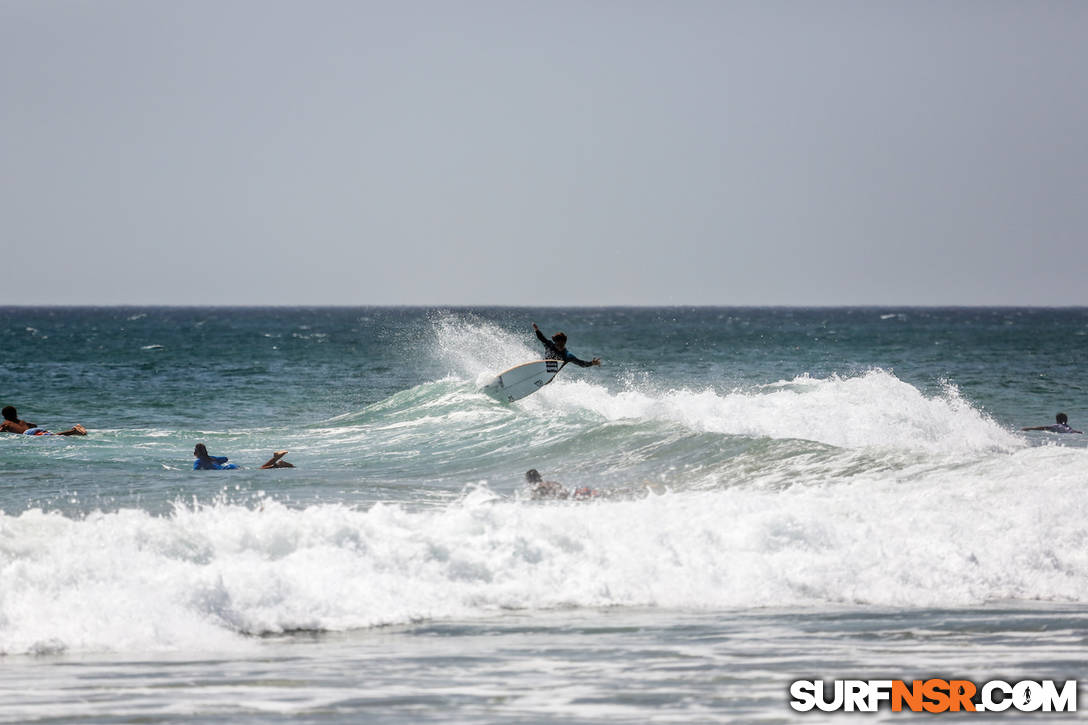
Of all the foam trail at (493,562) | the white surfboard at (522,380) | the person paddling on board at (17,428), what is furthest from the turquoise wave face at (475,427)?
the foam trail at (493,562)

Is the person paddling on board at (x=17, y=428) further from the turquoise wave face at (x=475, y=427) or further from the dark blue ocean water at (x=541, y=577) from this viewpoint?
the dark blue ocean water at (x=541, y=577)

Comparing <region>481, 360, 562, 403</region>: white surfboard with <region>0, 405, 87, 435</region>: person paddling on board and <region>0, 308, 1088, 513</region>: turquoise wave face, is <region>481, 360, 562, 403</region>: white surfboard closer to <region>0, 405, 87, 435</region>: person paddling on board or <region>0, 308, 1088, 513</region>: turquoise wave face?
<region>0, 308, 1088, 513</region>: turquoise wave face

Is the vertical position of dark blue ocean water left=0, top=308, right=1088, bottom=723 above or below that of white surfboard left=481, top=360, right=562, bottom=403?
below

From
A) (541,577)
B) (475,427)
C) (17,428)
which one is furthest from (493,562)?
(17,428)

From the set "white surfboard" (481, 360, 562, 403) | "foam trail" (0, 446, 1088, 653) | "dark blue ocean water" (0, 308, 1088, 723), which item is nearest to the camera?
"dark blue ocean water" (0, 308, 1088, 723)

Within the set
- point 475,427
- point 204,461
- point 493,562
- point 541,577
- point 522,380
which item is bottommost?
point 541,577

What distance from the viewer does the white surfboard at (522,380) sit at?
2852 cm

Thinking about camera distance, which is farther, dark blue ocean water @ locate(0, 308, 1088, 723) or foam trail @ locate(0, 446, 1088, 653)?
foam trail @ locate(0, 446, 1088, 653)

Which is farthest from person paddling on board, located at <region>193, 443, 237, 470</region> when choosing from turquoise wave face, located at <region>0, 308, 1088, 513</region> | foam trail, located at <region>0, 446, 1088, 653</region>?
foam trail, located at <region>0, 446, 1088, 653</region>

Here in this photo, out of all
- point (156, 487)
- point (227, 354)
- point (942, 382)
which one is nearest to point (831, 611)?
point (156, 487)

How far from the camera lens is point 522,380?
2867 centimetres

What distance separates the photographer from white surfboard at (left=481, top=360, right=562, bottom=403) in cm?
2852

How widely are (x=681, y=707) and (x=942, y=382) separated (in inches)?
1541

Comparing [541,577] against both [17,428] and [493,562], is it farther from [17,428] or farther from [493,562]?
[17,428]
